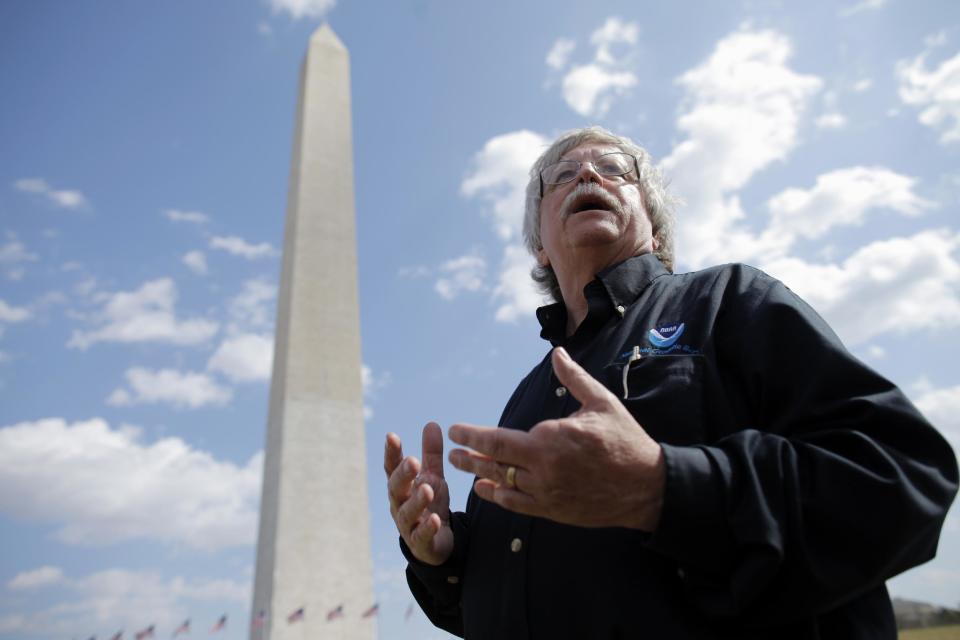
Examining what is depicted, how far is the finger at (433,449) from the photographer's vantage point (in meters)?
2.30

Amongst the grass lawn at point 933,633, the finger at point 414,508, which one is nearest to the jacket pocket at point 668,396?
the finger at point 414,508

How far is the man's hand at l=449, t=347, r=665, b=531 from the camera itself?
130 cm

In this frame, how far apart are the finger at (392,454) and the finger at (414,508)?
0.18 m

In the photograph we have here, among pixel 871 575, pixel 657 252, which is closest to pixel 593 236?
pixel 657 252

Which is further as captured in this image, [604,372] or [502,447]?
[604,372]

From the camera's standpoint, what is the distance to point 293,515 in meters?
12.9

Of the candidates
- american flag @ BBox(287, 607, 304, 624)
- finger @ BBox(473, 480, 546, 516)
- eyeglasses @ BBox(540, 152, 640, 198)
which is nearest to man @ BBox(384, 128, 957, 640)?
finger @ BBox(473, 480, 546, 516)

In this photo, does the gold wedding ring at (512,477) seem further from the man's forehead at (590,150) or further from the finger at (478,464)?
the man's forehead at (590,150)

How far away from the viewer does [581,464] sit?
4.28ft

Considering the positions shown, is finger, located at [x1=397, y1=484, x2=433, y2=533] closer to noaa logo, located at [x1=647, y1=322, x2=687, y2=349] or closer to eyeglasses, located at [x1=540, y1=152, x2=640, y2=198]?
noaa logo, located at [x1=647, y1=322, x2=687, y2=349]

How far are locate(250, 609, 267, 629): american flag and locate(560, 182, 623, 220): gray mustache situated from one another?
1155 centimetres

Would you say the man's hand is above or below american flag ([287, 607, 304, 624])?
below

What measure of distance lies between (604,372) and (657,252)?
3.79 feet

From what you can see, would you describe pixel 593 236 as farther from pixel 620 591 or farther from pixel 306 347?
pixel 306 347
